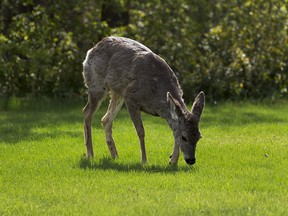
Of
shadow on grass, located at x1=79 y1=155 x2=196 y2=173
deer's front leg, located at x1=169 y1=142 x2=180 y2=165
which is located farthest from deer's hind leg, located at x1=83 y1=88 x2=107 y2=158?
deer's front leg, located at x1=169 y1=142 x2=180 y2=165

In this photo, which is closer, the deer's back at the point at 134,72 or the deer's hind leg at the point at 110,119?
the deer's back at the point at 134,72

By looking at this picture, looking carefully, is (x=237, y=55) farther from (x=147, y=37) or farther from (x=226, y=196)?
(x=226, y=196)

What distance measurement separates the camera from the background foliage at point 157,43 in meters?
19.2

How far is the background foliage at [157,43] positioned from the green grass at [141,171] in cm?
246

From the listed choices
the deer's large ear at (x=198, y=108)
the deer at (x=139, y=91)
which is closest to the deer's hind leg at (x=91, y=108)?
the deer at (x=139, y=91)

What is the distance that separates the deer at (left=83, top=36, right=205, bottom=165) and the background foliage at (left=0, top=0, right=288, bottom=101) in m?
6.37

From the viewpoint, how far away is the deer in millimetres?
10871

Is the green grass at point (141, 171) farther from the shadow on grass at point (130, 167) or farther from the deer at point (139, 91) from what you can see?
the deer at point (139, 91)

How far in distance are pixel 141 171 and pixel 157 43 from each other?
933cm

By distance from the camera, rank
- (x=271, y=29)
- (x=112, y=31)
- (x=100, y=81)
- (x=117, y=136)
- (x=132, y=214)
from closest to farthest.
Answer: (x=132, y=214), (x=100, y=81), (x=117, y=136), (x=112, y=31), (x=271, y=29)

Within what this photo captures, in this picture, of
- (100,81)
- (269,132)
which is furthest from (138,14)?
(100,81)

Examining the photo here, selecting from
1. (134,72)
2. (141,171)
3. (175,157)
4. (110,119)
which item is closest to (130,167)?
(141,171)

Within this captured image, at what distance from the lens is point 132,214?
A: 842cm

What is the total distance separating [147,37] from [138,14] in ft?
2.35
